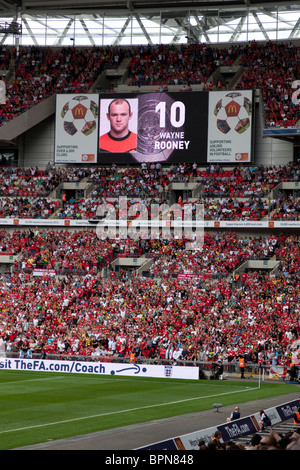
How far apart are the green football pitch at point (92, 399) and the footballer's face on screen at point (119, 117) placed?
24.3 meters

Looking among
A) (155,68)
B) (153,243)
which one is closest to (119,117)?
(155,68)

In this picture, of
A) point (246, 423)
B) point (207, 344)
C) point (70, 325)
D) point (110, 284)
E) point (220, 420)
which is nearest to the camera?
point (246, 423)

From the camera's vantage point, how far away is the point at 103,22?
67.4 meters

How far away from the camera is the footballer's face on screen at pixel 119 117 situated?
191 feet

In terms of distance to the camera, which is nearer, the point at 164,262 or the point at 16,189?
the point at 164,262

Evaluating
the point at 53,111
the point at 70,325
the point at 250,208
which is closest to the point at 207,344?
the point at 70,325

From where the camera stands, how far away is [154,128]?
190 feet

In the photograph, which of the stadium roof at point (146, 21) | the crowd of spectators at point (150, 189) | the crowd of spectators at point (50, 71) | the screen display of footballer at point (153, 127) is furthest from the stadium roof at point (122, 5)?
the crowd of spectators at point (150, 189)

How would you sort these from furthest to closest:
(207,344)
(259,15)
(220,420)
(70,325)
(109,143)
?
(259,15) < (109,143) < (70,325) < (207,344) < (220,420)

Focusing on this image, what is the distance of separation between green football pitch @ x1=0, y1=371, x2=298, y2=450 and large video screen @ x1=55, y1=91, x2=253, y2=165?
921 inches

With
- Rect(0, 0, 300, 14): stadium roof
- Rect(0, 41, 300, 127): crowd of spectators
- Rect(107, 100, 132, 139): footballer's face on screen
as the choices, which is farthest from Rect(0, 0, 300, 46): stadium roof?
Rect(107, 100, 132, 139): footballer's face on screen
